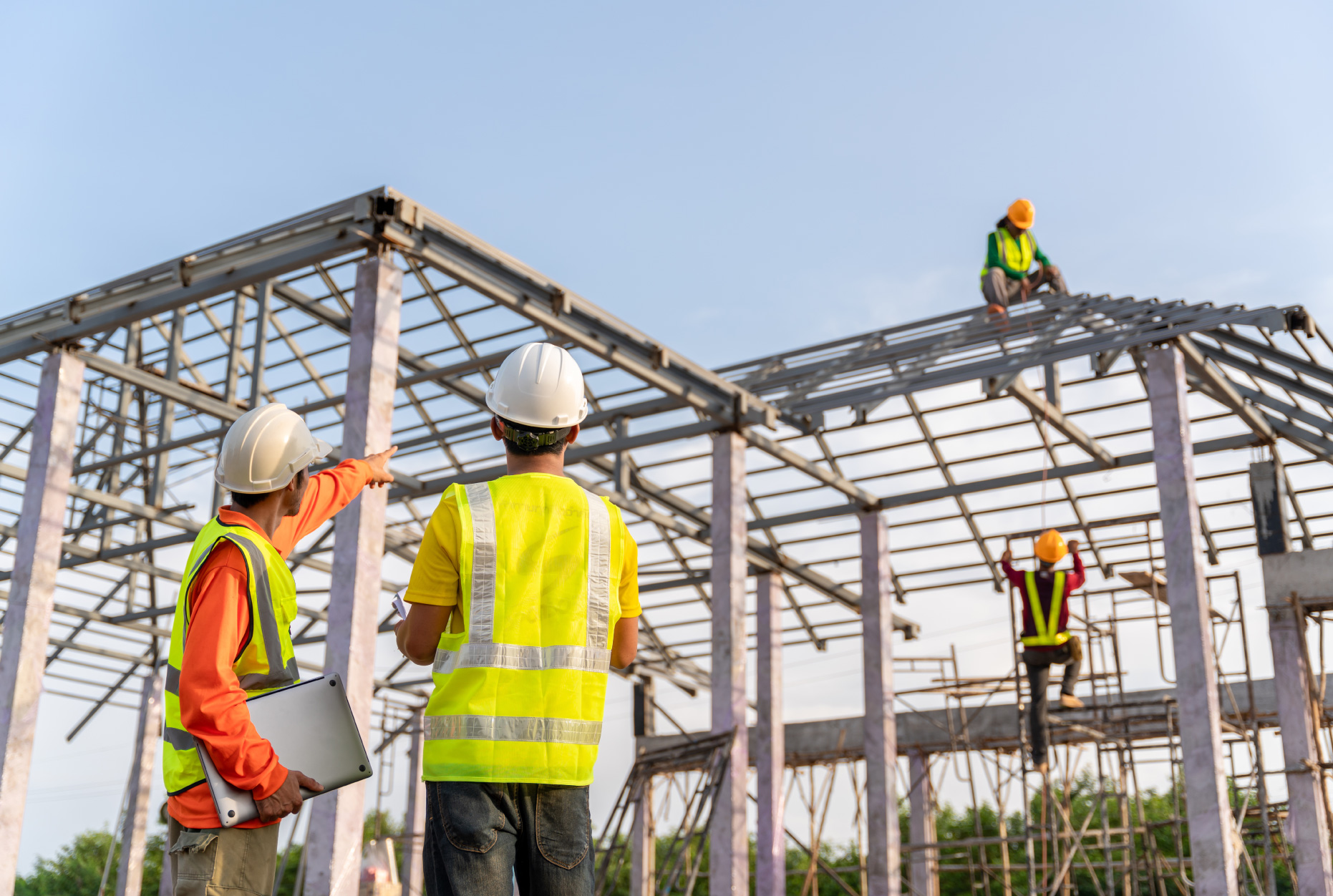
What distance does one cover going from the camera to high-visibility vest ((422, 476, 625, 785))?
326 cm

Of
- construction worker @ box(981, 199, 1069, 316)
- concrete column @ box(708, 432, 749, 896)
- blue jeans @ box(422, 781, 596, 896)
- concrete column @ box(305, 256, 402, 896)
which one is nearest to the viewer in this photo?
blue jeans @ box(422, 781, 596, 896)

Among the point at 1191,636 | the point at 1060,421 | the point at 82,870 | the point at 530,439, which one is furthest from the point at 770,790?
the point at 82,870

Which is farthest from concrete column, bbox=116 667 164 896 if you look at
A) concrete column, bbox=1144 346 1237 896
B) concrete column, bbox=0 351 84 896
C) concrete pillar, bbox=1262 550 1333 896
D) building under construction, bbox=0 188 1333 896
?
concrete pillar, bbox=1262 550 1333 896

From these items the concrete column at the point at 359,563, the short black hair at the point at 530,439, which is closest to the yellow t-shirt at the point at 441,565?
the short black hair at the point at 530,439

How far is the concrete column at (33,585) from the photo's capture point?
13.2 metres

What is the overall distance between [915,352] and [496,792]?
1621 cm

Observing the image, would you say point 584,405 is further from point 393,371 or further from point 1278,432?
point 1278,432

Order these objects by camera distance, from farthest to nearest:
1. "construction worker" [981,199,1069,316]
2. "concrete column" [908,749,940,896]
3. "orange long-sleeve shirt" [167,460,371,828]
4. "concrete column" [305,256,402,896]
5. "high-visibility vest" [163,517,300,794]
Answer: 1. "concrete column" [908,749,940,896]
2. "construction worker" [981,199,1069,316]
3. "concrete column" [305,256,402,896]
4. "high-visibility vest" [163,517,300,794]
5. "orange long-sleeve shirt" [167,460,371,828]

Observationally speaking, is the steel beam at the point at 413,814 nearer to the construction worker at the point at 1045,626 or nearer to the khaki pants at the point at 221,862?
the construction worker at the point at 1045,626

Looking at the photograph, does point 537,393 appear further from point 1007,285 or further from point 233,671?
point 1007,285

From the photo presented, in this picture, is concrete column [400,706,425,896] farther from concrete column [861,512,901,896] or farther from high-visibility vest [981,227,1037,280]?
high-visibility vest [981,227,1037,280]

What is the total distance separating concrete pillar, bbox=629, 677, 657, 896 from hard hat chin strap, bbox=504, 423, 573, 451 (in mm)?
21026

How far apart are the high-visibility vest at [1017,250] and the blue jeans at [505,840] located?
16723mm

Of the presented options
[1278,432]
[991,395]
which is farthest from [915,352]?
[1278,432]
